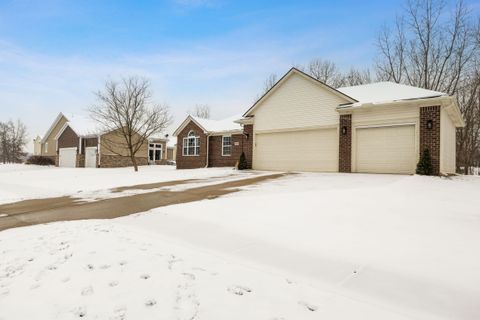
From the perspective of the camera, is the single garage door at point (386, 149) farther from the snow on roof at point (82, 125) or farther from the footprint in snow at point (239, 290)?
the snow on roof at point (82, 125)

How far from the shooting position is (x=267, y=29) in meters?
19.9

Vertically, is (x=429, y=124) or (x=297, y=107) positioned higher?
(x=297, y=107)

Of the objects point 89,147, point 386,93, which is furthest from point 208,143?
point 89,147

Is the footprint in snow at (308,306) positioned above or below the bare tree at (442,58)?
below

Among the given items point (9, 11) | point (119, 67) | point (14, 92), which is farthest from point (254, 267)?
point (14, 92)

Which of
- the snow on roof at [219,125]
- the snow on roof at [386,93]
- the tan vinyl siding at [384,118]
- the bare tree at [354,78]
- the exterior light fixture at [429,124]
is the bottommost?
the exterior light fixture at [429,124]

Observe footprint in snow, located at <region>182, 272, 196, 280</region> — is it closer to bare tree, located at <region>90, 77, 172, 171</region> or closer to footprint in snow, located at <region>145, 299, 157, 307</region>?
footprint in snow, located at <region>145, 299, 157, 307</region>

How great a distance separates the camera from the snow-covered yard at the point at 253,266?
2.35m

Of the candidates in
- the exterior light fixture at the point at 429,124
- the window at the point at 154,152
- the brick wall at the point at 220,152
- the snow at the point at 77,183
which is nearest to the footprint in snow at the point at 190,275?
the snow at the point at 77,183

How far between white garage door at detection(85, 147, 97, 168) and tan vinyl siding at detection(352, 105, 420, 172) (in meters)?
26.4

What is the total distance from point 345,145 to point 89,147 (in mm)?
27070

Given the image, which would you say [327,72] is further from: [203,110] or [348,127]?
[203,110]

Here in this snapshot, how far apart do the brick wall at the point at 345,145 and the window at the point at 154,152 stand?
83.7ft

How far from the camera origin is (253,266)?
314 centimetres
